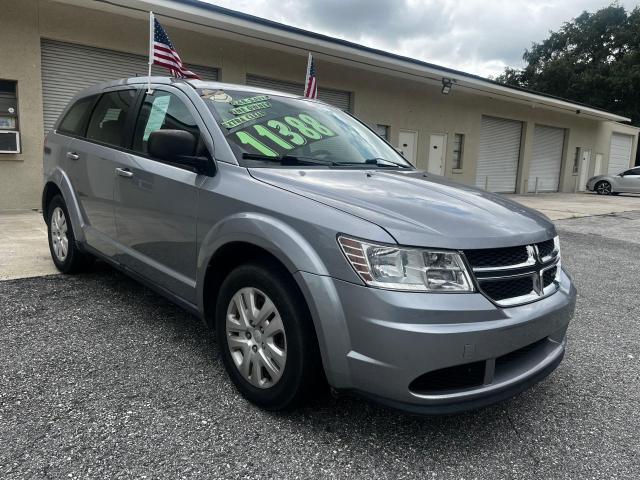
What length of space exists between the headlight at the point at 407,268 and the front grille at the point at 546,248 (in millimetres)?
636

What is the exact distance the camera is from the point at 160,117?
3434 mm

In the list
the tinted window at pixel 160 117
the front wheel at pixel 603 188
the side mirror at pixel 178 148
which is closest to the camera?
the side mirror at pixel 178 148

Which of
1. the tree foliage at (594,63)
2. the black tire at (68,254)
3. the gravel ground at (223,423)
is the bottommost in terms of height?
the gravel ground at (223,423)

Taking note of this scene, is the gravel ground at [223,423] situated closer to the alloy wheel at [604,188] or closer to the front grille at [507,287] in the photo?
the front grille at [507,287]

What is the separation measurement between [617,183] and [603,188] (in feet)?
2.29

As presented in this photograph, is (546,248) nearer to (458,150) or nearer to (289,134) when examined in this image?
(289,134)

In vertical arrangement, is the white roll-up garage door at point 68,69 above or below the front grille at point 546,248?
above

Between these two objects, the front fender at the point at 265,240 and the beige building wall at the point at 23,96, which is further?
the beige building wall at the point at 23,96

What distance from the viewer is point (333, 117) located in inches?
149

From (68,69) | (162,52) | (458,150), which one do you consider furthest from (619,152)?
(162,52)

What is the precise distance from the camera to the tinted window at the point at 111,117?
12.6 ft

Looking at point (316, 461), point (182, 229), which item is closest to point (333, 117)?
point (182, 229)

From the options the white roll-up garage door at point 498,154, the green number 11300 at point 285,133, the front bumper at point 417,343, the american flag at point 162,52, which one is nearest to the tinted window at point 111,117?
the american flag at point 162,52

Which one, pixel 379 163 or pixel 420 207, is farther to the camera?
pixel 379 163
